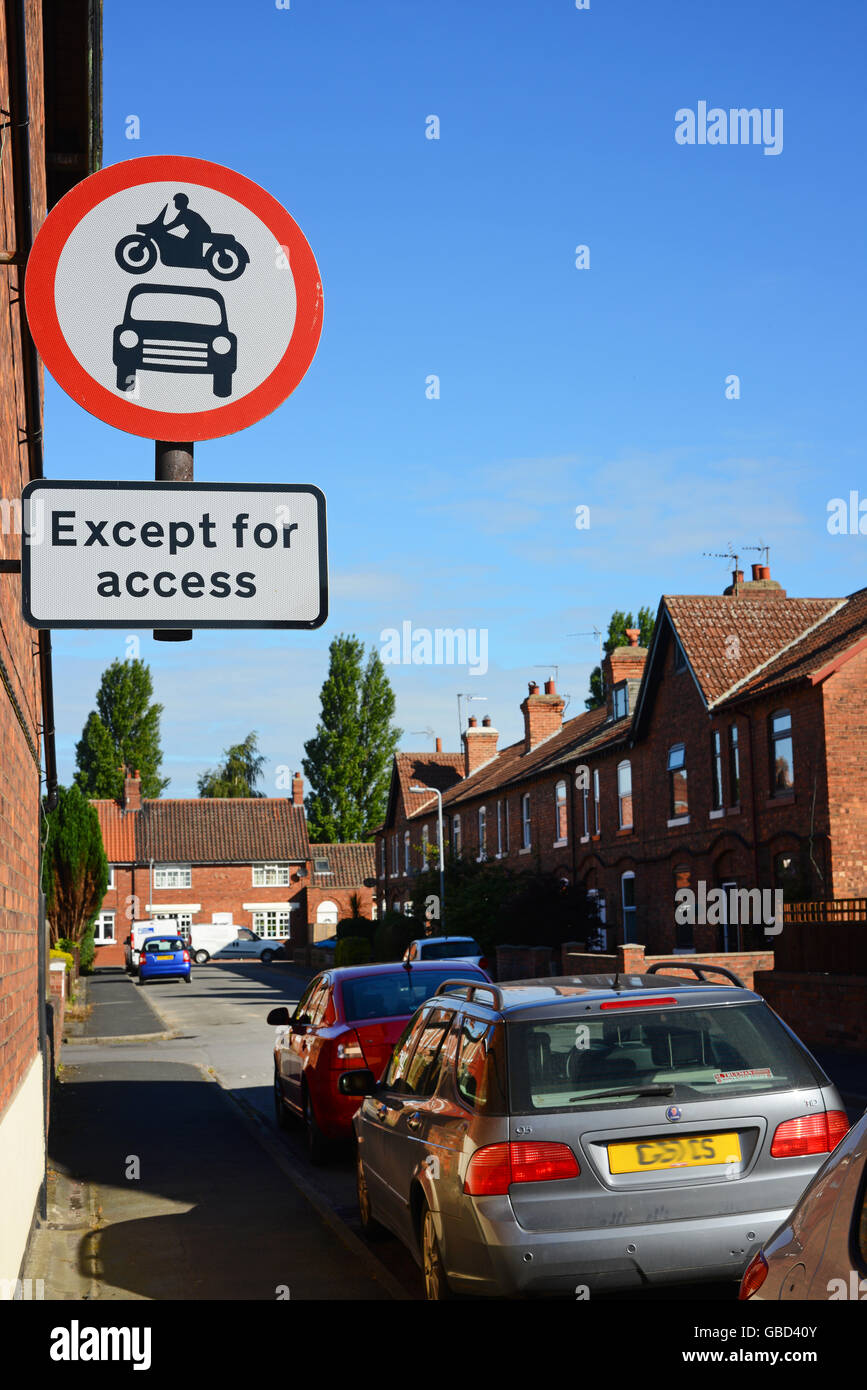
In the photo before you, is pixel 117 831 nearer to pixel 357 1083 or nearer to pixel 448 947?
pixel 448 947

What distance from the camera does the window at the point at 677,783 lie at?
32.5 m

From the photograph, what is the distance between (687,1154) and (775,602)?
1129 inches

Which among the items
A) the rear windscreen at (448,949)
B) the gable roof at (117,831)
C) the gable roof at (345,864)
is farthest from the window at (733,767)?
the gable roof at (117,831)

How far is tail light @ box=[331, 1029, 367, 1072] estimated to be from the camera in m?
11.3

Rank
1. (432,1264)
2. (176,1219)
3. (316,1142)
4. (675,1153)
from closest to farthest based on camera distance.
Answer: (675,1153) → (432,1264) → (176,1219) → (316,1142)

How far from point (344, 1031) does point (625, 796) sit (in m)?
25.4

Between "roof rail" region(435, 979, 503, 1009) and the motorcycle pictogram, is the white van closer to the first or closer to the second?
"roof rail" region(435, 979, 503, 1009)

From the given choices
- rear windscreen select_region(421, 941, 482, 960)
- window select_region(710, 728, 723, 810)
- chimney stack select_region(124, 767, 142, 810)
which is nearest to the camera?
rear windscreen select_region(421, 941, 482, 960)

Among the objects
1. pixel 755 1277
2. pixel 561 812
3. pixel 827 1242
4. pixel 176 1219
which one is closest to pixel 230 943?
pixel 561 812

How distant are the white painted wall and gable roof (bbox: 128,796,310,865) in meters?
70.7

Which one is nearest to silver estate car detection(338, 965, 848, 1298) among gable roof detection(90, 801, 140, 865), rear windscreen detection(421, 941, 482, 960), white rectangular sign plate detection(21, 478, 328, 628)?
white rectangular sign plate detection(21, 478, 328, 628)

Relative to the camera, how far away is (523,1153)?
557 centimetres

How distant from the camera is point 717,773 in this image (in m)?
30.7
